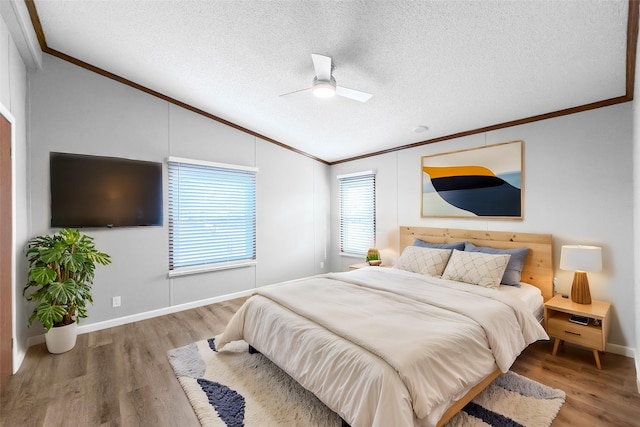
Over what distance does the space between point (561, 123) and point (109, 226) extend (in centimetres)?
511

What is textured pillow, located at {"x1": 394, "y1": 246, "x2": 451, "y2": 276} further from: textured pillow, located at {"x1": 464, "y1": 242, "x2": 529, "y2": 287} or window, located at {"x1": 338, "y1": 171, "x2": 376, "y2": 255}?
window, located at {"x1": 338, "y1": 171, "x2": 376, "y2": 255}

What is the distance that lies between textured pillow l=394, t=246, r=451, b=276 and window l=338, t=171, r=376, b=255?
4.15 feet

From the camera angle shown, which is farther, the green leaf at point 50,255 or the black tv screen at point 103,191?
the black tv screen at point 103,191

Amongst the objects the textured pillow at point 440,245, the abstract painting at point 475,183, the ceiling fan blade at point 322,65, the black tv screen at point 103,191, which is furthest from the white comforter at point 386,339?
the black tv screen at point 103,191

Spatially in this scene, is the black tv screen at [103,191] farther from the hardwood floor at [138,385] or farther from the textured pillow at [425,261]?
the textured pillow at [425,261]

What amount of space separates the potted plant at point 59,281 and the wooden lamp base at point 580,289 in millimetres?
4655

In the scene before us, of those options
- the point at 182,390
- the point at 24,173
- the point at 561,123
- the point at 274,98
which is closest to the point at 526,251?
the point at 561,123

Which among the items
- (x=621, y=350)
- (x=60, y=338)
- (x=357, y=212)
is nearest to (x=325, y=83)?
(x=357, y=212)

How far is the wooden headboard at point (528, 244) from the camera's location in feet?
9.96

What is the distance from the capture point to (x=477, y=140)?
365 cm

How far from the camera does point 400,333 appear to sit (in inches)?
70.3

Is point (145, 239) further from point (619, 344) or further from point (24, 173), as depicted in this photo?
point (619, 344)

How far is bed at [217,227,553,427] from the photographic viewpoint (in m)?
1.50

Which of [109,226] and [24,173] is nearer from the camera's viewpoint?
[24,173]
